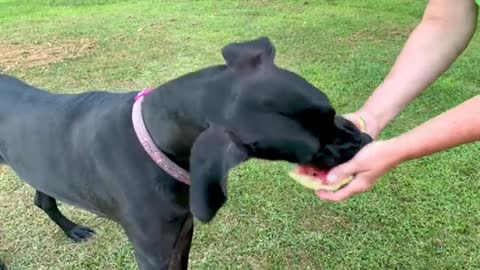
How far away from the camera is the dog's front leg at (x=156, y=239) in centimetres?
193

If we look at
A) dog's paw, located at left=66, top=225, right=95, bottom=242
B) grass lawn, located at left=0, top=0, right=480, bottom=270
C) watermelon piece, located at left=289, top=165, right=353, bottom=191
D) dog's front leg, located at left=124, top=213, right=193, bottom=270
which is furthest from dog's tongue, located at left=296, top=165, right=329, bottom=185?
dog's paw, located at left=66, top=225, right=95, bottom=242

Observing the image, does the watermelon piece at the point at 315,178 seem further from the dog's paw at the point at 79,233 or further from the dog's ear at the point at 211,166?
the dog's paw at the point at 79,233

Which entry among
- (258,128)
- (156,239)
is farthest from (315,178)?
(156,239)

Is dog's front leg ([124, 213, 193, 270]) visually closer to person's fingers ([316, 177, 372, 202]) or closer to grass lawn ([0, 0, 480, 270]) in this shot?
person's fingers ([316, 177, 372, 202])

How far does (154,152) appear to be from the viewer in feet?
5.91

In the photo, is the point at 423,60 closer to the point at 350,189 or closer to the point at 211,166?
the point at 350,189

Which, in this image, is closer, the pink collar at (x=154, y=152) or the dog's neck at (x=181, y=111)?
the dog's neck at (x=181, y=111)

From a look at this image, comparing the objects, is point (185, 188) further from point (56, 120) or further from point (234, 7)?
point (234, 7)

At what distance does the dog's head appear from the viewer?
1.50 metres

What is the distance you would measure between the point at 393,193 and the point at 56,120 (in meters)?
1.56

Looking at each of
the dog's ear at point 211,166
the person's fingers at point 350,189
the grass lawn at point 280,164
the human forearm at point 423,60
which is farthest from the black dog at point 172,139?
the grass lawn at point 280,164

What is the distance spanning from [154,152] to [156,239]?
1.02ft

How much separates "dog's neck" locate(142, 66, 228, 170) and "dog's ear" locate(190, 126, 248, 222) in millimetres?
99

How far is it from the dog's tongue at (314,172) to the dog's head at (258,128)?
0.14 ft
